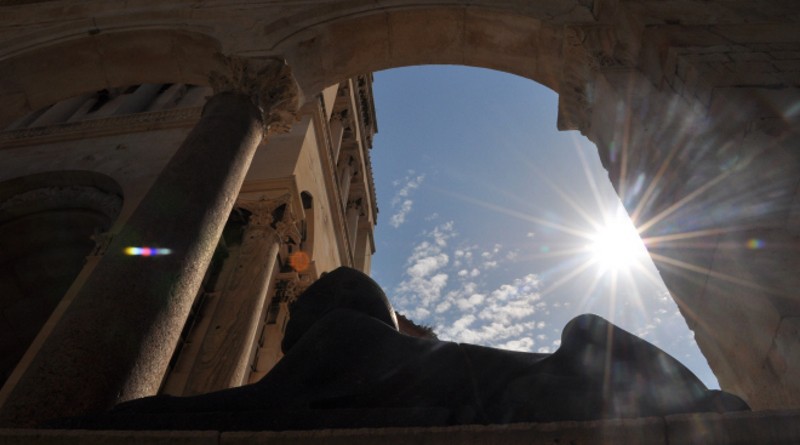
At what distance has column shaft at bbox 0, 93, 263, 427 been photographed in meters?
2.86

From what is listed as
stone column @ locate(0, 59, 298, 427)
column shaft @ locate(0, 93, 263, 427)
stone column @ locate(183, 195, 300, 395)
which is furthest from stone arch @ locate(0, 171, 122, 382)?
column shaft @ locate(0, 93, 263, 427)

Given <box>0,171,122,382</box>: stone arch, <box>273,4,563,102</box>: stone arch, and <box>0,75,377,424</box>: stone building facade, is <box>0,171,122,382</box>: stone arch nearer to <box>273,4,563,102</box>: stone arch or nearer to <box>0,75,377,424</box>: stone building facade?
<box>0,75,377,424</box>: stone building facade

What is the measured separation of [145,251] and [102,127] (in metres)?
9.63

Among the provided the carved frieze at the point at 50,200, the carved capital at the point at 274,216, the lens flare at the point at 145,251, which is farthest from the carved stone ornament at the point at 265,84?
the carved frieze at the point at 50,200

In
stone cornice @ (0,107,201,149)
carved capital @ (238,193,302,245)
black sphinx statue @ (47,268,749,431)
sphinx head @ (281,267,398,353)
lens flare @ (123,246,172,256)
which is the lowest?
black sphinx statue @ (47,268,749,431)

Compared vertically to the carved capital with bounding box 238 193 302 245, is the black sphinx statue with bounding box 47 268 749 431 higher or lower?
lower

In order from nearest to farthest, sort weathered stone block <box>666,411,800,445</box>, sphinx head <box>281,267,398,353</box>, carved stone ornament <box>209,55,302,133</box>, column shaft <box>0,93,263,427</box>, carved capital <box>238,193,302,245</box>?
weathered stone block <box>666,411,800,445</box>, sphinx head <box>281,267,398,353</box>, column shaft <box>0,93,263,427</box>, carved stone ornament <box>209,55,302,133</box>, carved capital <box>238,193,302,245</box>

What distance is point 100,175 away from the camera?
10117mm

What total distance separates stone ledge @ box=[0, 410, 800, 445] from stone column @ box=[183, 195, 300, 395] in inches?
220

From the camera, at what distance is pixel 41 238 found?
34.6 ft

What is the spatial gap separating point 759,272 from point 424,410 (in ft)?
7.36

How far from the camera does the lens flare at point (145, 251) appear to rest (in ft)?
11.8

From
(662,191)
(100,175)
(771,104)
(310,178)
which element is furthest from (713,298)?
(100,175)

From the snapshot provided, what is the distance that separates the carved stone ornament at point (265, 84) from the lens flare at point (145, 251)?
8.12 ft
